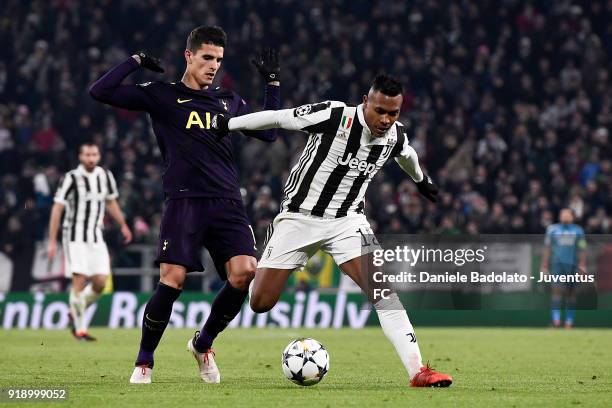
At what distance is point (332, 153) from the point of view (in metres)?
8.30

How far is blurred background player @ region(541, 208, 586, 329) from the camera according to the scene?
1772 cm

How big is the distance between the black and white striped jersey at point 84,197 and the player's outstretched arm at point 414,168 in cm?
637

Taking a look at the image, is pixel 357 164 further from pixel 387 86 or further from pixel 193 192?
pixel 193 192

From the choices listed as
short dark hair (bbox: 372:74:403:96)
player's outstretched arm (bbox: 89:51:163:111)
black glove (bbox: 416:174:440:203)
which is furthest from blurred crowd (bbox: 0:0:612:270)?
short dark hair (bbox: 372:74:403:96)

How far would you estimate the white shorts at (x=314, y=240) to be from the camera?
836cm

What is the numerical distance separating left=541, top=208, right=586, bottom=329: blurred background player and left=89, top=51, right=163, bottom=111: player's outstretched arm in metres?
10.1

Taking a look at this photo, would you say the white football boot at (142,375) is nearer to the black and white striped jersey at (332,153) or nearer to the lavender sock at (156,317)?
the lavender sock at (156,317)

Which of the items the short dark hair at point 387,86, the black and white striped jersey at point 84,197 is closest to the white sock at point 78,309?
the black and white striped jersey at point 84,197

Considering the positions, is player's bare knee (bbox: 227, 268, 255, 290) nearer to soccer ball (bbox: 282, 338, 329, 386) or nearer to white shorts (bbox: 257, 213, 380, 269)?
white shorts (bbox: 257, 213, 380, 269)

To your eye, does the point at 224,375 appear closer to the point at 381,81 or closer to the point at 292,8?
the point at 381,81

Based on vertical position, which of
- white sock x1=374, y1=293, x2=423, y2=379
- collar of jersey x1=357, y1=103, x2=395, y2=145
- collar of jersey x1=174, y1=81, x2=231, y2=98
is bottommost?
white sock x1=374, y1=293, x2=423, y2=379

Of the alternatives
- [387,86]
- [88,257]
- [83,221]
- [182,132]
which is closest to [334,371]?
[182,132]

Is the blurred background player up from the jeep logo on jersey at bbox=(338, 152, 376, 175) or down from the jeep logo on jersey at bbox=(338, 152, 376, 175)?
down

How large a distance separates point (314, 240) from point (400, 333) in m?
0.91
